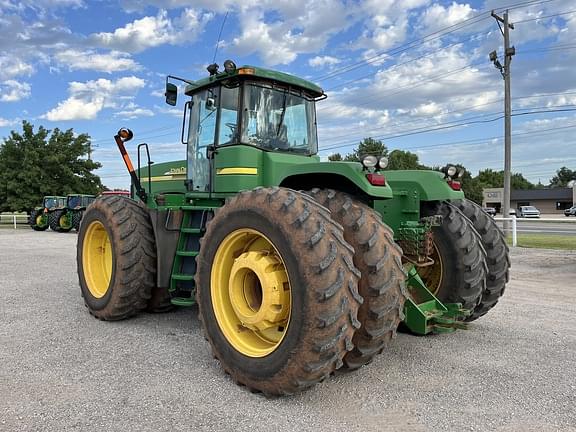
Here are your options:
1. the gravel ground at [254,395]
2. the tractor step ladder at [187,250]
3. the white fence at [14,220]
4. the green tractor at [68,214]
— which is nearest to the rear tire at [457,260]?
the gravel ground at [254,395]

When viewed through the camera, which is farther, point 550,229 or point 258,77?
point 550,229

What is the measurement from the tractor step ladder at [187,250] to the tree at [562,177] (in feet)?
447

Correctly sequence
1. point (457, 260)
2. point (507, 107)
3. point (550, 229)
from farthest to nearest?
point (550, 229)
point (507, 107)
point (457, 260)

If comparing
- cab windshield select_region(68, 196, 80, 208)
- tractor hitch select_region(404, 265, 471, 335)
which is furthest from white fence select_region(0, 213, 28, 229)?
tractor hitch select_region(404, 265, 471, 335)

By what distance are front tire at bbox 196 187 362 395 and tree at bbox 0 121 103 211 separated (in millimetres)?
32619

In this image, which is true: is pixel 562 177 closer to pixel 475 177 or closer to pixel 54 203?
pixel 475 177

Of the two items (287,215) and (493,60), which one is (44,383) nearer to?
(287,215)

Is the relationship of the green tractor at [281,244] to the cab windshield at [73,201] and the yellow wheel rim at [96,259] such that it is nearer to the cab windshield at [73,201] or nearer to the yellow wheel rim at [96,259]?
the yellow wheel rim at [96,259]

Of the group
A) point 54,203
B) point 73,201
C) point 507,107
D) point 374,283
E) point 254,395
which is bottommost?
point 254,395

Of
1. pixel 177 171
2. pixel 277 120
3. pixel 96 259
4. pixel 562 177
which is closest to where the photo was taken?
pixel 277 120

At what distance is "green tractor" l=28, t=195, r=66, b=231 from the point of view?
2527 centimetres

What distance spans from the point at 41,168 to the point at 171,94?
31682mm

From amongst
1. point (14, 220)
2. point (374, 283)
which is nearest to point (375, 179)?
point (374, 283)

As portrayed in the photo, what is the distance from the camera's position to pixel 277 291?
3693 mm
